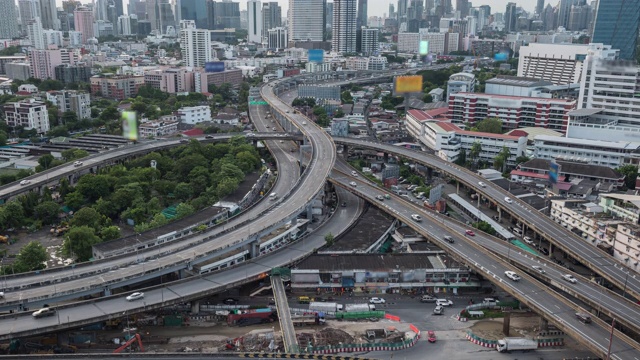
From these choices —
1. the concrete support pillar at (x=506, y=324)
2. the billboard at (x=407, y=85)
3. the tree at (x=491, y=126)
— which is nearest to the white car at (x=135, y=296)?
the concrete support pillar at (x=506, y=324)

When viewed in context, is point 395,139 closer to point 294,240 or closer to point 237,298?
point 294,240

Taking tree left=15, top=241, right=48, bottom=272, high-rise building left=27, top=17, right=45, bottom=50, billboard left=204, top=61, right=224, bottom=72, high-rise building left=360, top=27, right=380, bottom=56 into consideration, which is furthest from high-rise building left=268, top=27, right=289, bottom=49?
tree left=15, top=241, right=48, bottom=272

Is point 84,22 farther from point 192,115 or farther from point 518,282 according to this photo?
point 518,282

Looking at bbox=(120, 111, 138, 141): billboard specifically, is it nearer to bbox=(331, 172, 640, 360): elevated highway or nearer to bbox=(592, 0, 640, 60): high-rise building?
bbox=(331, 172, 640, 360): elevated highway

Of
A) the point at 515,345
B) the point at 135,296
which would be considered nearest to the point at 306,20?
the point at 135,296

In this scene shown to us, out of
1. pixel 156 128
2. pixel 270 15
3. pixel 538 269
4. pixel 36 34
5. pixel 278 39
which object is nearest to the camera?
pixel 538 269

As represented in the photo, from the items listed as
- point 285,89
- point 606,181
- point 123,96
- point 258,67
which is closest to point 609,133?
point 606,181

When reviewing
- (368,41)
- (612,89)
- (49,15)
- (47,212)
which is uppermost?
(49,15)
